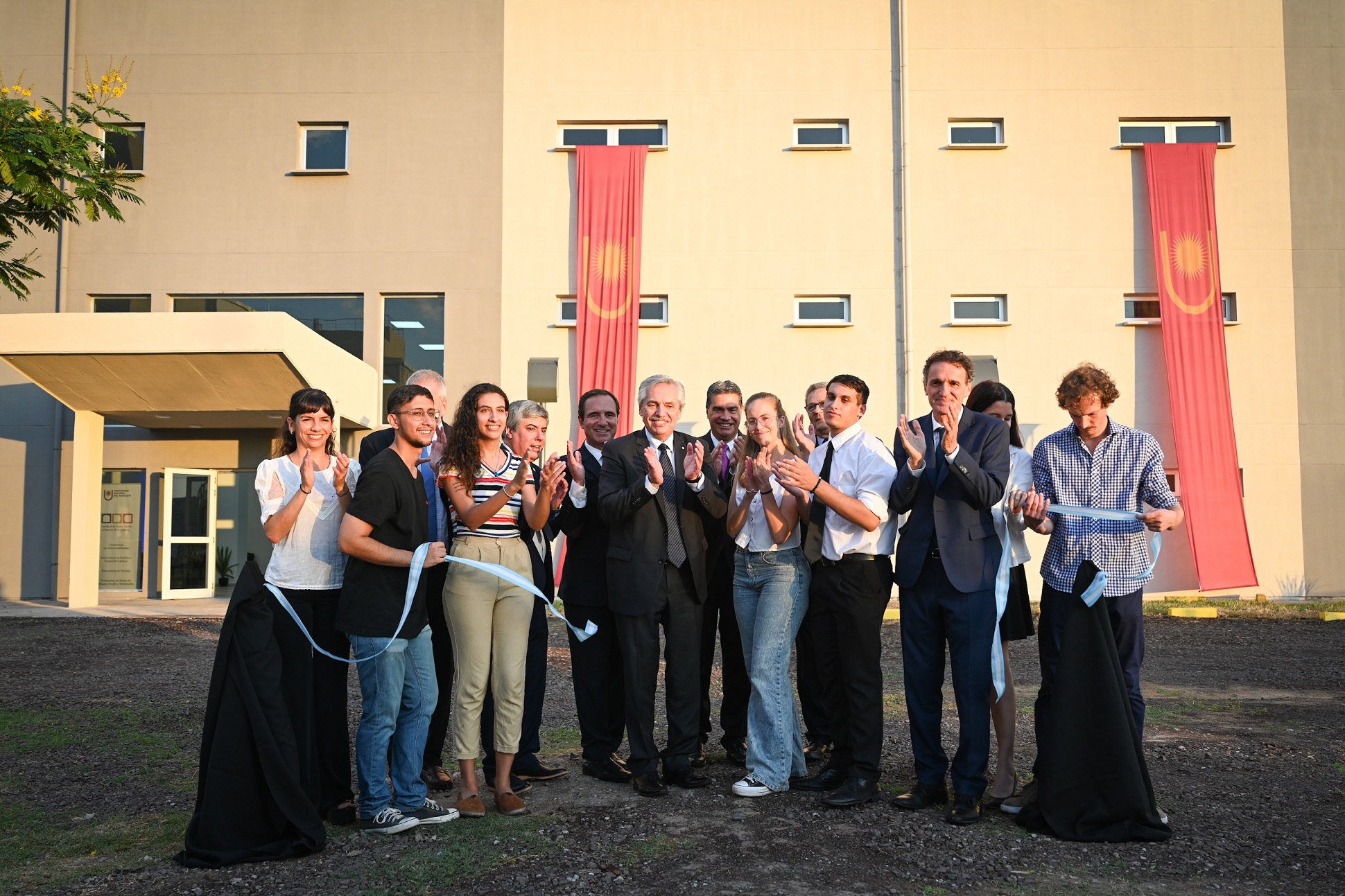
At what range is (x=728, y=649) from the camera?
17.7 ft

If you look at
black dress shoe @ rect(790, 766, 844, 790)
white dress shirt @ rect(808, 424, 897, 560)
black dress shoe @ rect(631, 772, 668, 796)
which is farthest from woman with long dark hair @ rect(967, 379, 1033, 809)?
black dress shoe @ rect(631, 772, 668, 796)

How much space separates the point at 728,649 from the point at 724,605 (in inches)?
9.9

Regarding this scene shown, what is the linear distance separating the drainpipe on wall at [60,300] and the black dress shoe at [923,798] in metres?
14.9

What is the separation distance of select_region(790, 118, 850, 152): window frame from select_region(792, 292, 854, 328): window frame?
89.5 inches

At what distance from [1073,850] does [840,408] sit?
2123mm

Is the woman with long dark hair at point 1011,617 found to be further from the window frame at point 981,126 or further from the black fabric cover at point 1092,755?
the window frame at point 981,126

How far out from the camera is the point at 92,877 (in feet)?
11.4

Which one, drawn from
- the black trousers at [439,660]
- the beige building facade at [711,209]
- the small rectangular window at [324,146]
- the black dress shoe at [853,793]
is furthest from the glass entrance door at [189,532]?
the black dress shoe at [853,793]

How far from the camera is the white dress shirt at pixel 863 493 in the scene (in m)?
4.49

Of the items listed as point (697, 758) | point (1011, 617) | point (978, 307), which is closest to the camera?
point (1011, 617)

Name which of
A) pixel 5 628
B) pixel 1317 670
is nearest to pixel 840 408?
pixel 1317 670

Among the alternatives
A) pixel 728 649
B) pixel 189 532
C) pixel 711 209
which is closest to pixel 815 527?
pixel 728 649

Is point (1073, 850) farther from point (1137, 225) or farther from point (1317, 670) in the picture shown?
point (1137, 225)

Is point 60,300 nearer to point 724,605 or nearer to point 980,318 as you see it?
point 724,605
